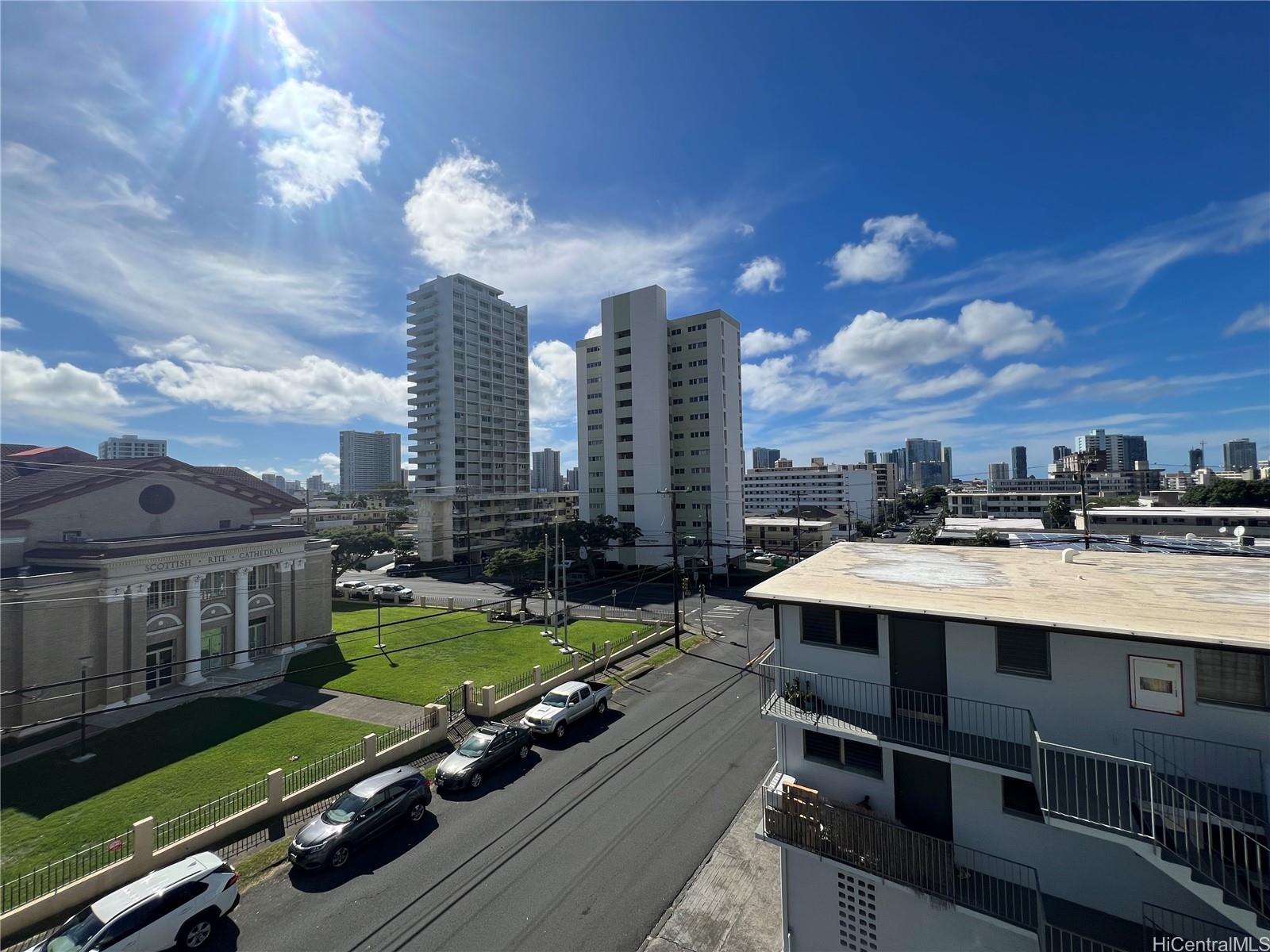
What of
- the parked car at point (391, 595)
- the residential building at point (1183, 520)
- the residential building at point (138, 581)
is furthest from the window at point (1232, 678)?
the residential building at point (1183, 520)

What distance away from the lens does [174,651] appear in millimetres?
26406

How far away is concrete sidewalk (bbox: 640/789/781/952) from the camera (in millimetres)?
10602

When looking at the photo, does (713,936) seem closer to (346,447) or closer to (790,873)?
(790,873)

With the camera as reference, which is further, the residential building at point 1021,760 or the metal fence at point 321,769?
the metal fence at point 321,769

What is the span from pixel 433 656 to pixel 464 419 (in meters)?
56.6

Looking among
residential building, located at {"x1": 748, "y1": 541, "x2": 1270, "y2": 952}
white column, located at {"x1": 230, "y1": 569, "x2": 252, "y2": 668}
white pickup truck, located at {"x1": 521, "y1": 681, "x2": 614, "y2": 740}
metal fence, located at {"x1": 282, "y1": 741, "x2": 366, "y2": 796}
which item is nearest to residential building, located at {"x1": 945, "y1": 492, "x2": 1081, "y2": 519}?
white pickup truck, located at {"x1": 521, "y1": 681, "x2": 614, "y2": 740}

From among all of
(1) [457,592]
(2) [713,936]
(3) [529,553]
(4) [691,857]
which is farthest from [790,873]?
(1) [457,592]

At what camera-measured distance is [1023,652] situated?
29.0 ft

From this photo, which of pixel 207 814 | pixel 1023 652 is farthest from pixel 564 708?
pixel 1023 652

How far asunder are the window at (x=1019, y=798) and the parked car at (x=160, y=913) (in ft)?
53.5

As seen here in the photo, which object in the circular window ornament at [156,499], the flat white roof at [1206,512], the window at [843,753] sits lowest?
the window at [843,753]

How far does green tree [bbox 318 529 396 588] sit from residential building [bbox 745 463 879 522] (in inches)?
3483

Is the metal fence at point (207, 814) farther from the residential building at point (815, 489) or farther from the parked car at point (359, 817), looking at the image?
the residential building at point (815, 489)

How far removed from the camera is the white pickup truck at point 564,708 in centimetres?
1919
